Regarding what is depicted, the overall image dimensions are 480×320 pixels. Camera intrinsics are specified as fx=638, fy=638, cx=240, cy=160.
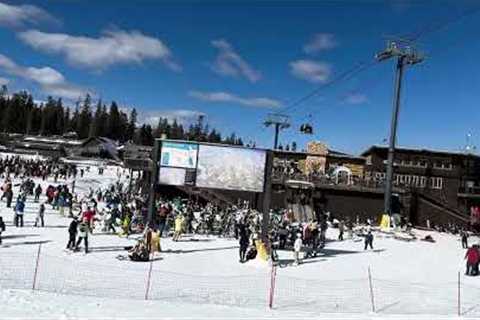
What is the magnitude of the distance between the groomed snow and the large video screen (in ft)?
9.30

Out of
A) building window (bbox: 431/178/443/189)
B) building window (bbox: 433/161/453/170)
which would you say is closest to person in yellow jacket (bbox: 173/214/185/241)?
building window (bbox: 431/178/443/189)

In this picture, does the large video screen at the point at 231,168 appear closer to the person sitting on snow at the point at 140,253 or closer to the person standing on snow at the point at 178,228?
the person standing on snow at the point at 178,228

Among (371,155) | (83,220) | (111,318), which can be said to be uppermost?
(371,155)

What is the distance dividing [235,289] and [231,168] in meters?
10.1

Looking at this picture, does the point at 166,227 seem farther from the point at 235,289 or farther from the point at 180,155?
the point at 235,289

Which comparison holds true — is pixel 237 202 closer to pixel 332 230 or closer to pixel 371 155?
pixel 332 230

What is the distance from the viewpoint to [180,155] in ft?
95.4

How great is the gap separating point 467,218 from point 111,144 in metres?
89.2

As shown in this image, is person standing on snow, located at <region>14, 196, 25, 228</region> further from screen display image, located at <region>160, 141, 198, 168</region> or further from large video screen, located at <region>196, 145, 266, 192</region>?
large video screen, located at <region>196, 145, 266, 192</region>

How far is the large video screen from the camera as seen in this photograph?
→ 94.6 feet

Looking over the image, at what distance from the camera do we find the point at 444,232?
5038 cm

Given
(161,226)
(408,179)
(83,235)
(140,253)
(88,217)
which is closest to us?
(140,253)

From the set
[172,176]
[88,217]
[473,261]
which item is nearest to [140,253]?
[88,217]

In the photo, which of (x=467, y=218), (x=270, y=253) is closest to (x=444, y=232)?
(x=467, y=218)
